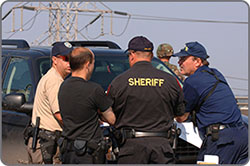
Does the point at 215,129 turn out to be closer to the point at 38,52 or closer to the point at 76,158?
the point at 76,158

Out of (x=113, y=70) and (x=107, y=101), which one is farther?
(x=113, y=70)

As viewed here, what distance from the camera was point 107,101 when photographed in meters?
4.61

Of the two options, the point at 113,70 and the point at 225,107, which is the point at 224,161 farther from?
the point at 113,70

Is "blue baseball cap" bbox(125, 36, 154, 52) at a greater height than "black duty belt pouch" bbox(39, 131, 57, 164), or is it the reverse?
"blue baseball cap" bbox(125, 36, 154, 52)

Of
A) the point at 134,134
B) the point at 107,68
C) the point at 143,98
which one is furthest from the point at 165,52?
the point at 134,134

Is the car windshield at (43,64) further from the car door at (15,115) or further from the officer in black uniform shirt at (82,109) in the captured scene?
the officer in black uniform shirt at (82,109)

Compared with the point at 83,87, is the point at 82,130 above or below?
below

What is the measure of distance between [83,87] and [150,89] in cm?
67

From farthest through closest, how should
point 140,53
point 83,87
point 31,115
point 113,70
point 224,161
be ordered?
point 113,70 → point 31,115 → point 224,161 → point 140,53 → point 83,87

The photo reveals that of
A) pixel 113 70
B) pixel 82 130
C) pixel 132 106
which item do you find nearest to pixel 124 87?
pixel 132 106

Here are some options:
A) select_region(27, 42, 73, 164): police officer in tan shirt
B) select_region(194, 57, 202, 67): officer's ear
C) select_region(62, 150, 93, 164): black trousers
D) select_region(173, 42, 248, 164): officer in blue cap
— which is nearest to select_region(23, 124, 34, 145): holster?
select_region(27, 42, 73, 164): police officer in tan shirt

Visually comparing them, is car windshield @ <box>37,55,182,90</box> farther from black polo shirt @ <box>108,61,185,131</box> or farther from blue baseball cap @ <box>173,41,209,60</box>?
black polo shirt @ <box>108,61,185,131</box>

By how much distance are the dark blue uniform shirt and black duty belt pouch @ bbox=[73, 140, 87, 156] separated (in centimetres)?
131

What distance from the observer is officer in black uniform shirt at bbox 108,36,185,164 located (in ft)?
15.5
